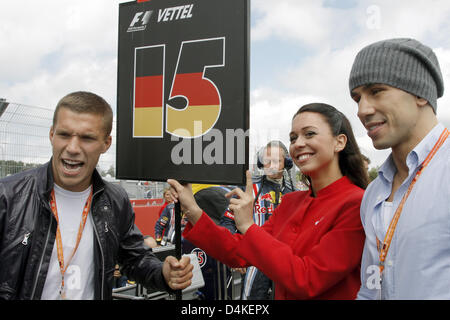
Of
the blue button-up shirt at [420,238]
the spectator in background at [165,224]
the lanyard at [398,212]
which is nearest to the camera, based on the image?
the blue button-up shirt at [420,238]

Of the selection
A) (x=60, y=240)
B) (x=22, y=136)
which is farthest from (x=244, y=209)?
(x=22, y=136)

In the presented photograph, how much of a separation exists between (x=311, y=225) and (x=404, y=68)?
2.80ft

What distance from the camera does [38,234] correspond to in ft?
5.77

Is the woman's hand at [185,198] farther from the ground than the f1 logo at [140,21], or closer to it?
closer to it

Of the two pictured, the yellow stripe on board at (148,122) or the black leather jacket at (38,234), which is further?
the yellow stripe on board at (148,122)

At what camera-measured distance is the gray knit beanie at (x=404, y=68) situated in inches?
57.2

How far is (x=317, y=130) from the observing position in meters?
1.95

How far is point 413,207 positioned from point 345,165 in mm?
785

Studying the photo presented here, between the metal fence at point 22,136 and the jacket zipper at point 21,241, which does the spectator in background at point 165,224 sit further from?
the jacket zipper at point 21,241

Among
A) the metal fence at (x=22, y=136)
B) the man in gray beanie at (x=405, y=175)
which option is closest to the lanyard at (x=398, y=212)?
the man in gray beanie at (x=405, y=175)

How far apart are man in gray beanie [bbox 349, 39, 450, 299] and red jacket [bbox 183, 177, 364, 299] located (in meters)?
0.13

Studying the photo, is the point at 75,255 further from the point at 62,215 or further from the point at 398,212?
the point at 398,212

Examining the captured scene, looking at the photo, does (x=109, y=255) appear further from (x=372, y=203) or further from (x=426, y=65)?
(x=426, y=65)
